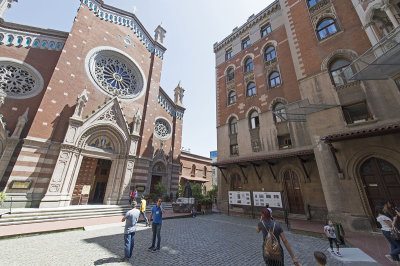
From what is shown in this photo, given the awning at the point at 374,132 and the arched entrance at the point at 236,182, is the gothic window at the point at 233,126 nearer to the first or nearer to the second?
the arched entrance at the point at 236,182

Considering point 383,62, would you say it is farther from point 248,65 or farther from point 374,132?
point 248,65

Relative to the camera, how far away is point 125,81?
2038cm

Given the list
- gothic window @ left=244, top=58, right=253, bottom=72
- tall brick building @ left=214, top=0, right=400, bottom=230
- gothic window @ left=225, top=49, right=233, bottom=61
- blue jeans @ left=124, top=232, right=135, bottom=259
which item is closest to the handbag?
tall brick building @ left=214, top=0, right=400, bottom=230

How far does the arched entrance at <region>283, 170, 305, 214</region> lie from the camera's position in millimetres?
12438

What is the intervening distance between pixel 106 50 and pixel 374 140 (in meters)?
25.6

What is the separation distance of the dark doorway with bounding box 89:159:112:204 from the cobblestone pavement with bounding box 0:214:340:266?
351 inches

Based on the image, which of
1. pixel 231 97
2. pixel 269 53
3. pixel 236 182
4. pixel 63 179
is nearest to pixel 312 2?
pixel 269 53

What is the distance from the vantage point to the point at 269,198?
12.1m

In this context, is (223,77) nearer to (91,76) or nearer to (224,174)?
(224,174)

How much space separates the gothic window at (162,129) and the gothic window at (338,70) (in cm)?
1897

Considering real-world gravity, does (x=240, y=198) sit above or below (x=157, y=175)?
below

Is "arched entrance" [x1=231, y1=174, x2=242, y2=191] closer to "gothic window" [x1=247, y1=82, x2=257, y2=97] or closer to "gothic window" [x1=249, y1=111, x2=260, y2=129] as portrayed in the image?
"gothic window" [x1=249, y1=111, x2=260, y2=129]

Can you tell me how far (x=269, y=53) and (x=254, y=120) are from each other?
802 cm

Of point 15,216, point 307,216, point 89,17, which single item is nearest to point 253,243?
point 307,216
